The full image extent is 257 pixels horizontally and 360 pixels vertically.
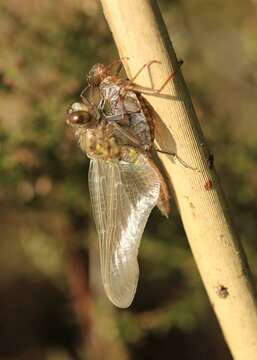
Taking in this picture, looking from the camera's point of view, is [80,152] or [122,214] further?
[80,152]

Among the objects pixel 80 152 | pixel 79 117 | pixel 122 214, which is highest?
pixel 79 117

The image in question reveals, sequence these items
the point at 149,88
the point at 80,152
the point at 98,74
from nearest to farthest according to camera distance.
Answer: the point at 149,88, the point at 98,74, the point at 80,152

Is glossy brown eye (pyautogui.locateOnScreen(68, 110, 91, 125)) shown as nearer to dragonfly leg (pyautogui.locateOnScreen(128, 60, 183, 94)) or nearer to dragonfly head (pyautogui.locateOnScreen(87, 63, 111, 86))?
dragonfly head (pyautogui.locateOnScreen(87, 63, 111, 86))

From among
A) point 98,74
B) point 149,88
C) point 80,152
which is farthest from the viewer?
point 80,152

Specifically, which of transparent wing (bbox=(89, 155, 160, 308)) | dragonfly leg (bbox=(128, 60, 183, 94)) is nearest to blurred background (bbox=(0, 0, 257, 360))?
transparent wing (bbox=(89, 155, 160, 308))

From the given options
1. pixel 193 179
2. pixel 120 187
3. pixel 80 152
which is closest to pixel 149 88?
pixel 193 179

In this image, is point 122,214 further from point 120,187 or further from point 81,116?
point 81,116
